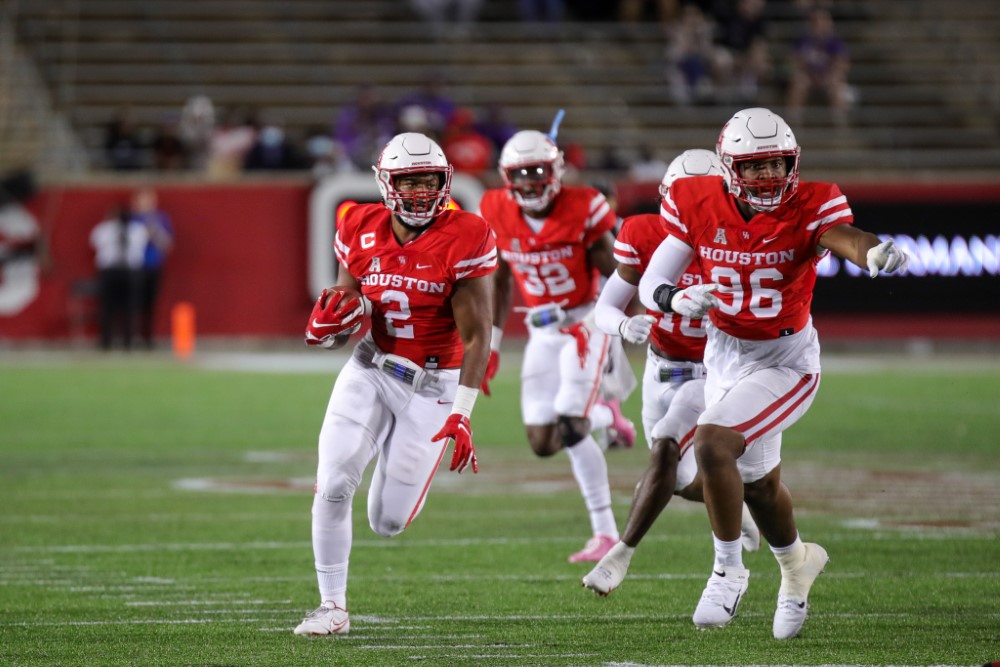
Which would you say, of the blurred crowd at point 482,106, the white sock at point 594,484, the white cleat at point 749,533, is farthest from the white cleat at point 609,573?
the blurred crowd at point 482,106

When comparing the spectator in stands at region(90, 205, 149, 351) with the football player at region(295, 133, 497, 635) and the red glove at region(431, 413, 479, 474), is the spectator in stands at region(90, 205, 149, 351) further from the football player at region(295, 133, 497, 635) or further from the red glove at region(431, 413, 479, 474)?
the red glove at region(431, 413, 479, 474)

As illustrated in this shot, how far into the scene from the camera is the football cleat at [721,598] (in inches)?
221

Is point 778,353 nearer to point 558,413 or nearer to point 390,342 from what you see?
point 390,342

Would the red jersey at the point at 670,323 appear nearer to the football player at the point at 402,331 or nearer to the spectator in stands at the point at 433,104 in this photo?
the football player at the point at 402,331

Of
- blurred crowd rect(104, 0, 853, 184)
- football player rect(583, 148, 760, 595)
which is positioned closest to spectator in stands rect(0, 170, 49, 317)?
blurred crowd rect(104, 0, 853, 184)

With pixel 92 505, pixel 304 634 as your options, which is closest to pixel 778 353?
pixel 304 634

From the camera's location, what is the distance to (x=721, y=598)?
5.65m

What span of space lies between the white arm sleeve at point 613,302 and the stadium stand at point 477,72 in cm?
1427

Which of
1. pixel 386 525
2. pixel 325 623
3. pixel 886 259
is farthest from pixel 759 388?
pixel 325 623

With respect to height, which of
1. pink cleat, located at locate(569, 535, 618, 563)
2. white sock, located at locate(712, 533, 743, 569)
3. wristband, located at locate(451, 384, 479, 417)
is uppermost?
wristband, located at locate(451, 384, 479, 417)

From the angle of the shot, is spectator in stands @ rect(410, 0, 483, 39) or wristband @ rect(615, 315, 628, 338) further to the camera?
spectator in stands @ rect(410, 0, 483, 39)

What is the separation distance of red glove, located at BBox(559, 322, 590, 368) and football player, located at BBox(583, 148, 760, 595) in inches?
32.9

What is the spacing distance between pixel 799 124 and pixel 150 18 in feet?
27.5

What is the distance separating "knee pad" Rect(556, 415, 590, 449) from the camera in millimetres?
7750
